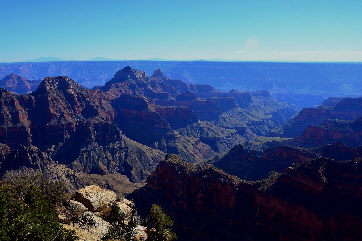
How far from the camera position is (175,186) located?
86688 mm

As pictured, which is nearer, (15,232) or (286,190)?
(15,232)

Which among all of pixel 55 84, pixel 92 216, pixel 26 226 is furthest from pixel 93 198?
pixel 55 84

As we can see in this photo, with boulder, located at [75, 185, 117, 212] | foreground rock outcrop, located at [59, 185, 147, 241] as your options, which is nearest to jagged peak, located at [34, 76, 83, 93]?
boulder, located at [75, 185, 117, 212]

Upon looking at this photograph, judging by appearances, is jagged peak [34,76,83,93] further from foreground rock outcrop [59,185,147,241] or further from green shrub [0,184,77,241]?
green shrub [0,184,77,241]

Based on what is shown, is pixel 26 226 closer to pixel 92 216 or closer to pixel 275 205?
pixel 92 216

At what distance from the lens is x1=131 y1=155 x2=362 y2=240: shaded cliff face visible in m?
64.4

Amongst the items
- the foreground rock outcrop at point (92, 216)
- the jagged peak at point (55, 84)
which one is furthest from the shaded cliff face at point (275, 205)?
the jagged peak at point (55, 84)

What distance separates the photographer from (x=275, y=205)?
232 ft

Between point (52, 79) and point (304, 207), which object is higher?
point (52, 79)

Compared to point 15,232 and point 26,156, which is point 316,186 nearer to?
point 15,232

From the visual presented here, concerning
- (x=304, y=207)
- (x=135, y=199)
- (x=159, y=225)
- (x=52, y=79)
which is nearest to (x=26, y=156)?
(x=135, y=199)

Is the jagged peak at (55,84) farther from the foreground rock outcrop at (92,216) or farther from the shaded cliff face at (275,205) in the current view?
the foreground rock outcrop at (92,216)

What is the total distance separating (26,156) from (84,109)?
69.0 m

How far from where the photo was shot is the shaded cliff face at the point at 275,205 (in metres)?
64.4
